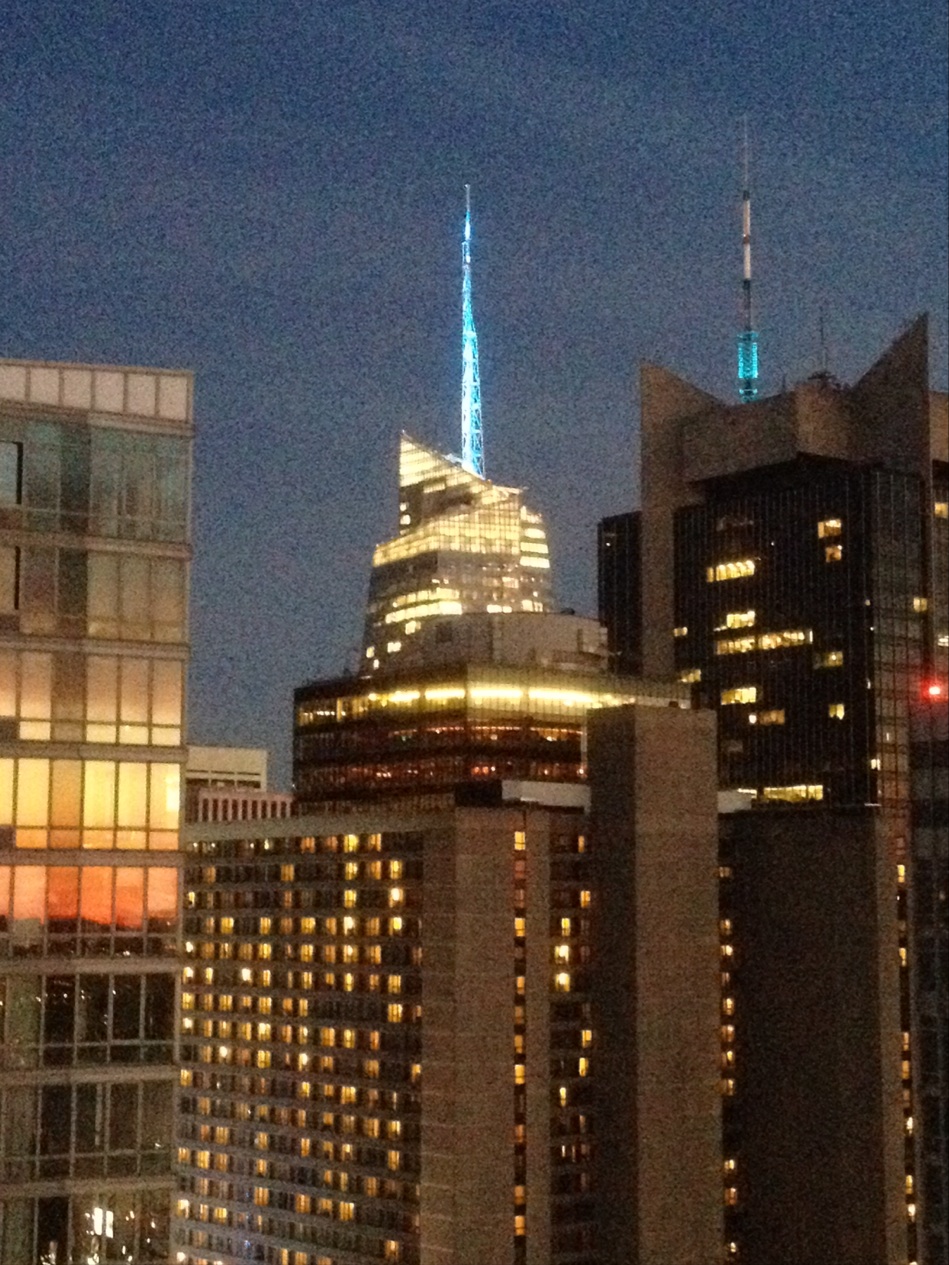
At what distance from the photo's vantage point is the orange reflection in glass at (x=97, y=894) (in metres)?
40.1

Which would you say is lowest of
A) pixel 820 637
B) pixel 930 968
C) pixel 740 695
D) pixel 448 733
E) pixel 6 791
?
pixel 930 968

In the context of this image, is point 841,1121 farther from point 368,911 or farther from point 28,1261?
point 28,1261

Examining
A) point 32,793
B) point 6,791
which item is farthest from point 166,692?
point 6,791

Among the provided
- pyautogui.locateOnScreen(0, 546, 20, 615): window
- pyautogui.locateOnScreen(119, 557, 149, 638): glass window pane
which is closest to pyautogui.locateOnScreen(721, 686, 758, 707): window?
pyautogui.locateOnScreen(119, 557, 149, 638): glass window pane

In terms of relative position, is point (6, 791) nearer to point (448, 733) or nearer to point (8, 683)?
point (8, 683)

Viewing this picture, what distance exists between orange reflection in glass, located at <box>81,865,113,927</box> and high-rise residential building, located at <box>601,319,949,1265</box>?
114151mm

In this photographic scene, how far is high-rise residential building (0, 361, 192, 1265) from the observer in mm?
39125

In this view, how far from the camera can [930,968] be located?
221ft

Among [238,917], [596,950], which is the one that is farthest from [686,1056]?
[238,917]

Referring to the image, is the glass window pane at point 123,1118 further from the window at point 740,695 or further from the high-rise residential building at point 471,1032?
the window at point 740,695

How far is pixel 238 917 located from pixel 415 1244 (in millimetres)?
30357

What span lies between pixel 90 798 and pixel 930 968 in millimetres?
36291

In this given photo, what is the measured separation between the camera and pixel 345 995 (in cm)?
13862

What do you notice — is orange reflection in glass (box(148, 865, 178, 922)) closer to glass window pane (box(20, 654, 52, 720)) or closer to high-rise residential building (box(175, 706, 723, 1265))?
glass window pane (box(20, 654, 52, 720))
